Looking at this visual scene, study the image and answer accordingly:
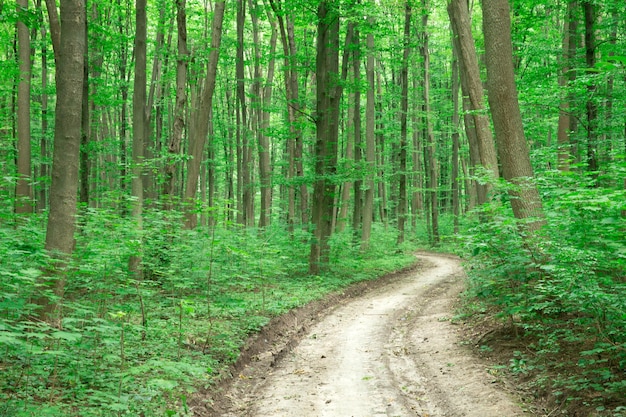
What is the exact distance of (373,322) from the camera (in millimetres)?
10383

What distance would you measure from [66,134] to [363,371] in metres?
5.69

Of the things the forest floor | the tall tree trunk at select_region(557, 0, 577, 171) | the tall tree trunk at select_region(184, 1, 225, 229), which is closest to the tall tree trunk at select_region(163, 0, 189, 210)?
the tall tree trunk at select_region(184, 1, 225, 229)

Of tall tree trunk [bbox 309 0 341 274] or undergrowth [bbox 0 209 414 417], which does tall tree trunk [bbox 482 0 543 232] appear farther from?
tall tree trunk [bbox 309 0 341 274]

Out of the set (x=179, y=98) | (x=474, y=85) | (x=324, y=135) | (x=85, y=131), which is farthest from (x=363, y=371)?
(x=85, y=131)

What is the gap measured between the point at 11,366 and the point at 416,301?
10.3 metres

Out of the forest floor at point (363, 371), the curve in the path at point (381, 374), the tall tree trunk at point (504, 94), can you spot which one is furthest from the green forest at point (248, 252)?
the curve in the path at point (381, 374)

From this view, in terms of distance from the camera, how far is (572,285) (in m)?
5.19

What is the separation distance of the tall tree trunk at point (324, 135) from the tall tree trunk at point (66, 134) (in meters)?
9.49

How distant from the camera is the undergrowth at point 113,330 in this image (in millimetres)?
Answer: 4379

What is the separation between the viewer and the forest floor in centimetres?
548

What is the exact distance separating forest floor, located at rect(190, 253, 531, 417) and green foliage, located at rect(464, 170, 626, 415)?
739 mm

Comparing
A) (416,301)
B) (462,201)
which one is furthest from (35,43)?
(462,201)

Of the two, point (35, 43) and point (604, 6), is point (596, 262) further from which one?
point (35, 43)

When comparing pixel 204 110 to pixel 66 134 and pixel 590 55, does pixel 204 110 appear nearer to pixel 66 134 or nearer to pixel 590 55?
pixel 66 134
